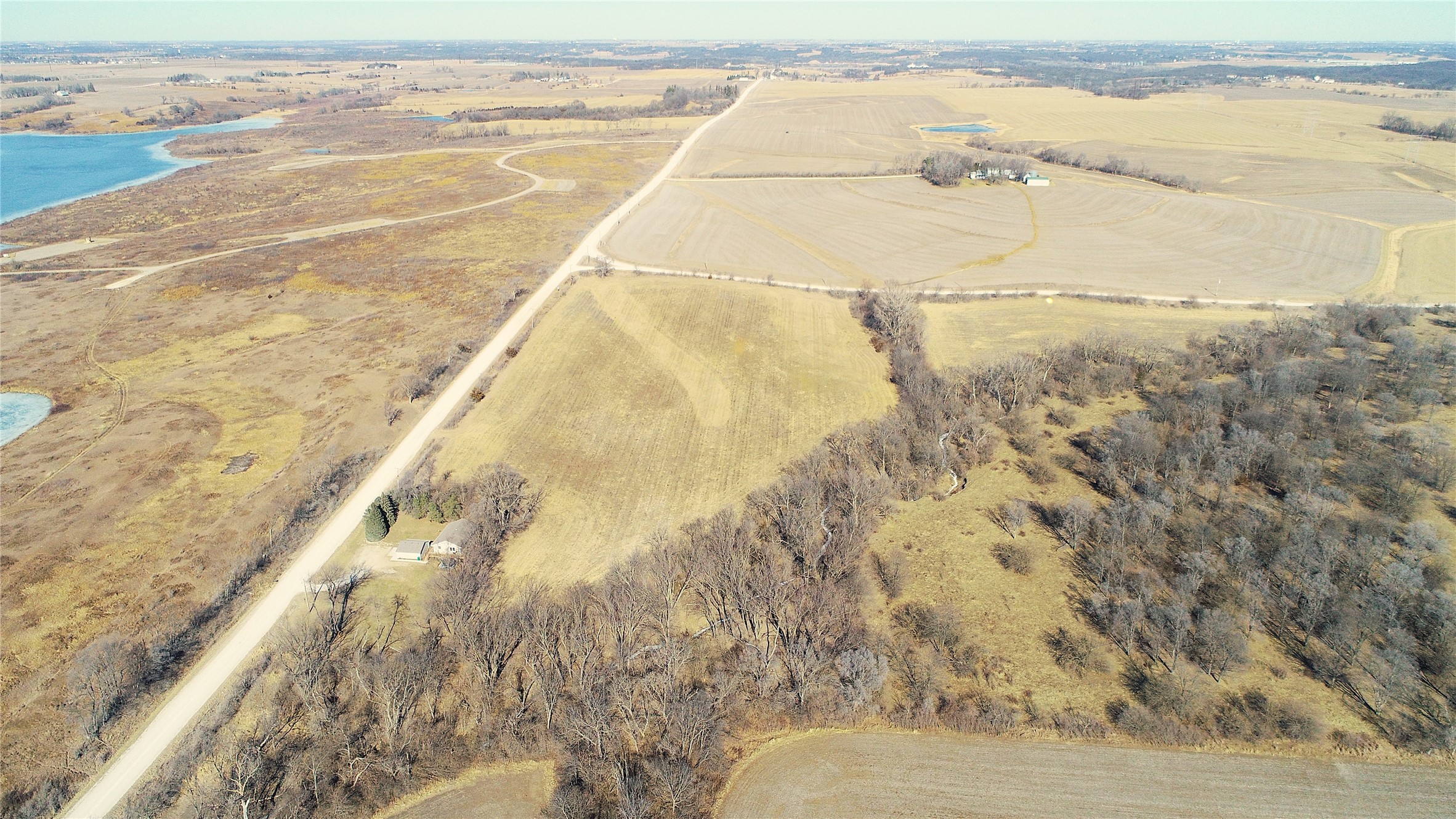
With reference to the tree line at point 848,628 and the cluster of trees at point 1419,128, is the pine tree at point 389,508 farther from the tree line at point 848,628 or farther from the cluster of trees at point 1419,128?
the cluster of trees at point 1419,128

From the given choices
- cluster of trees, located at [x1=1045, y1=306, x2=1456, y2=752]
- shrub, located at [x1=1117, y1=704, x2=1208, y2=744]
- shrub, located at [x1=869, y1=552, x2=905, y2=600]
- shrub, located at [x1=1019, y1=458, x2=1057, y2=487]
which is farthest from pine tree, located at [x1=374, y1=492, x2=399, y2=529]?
shrub, located at [x1=1019, y1=458, x2=1057, y2=487]

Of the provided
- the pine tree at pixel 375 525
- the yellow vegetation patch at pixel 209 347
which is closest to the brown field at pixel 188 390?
the yellow vegetation patch at pixel 209 347

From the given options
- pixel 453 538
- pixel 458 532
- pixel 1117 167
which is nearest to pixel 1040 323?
pixel 458 532

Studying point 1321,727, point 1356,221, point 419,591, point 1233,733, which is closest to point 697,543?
point 419,591

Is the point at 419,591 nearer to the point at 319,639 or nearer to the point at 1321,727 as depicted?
the point at 319,639

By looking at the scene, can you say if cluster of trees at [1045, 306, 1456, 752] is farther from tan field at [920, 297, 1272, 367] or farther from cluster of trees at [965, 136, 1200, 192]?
cluster of trees at [965, 136, 1200, 192]
